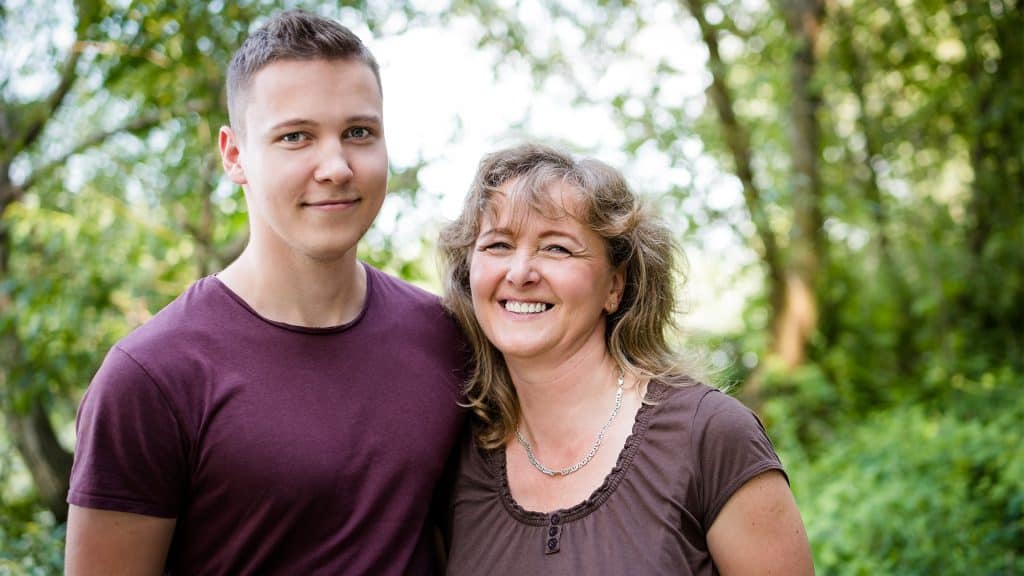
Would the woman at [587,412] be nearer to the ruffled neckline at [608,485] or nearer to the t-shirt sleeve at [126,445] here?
the ruffled neckline at [608,485]

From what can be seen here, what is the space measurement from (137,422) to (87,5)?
2.63 meters

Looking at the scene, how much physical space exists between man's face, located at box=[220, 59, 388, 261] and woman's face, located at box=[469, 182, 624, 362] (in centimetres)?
34

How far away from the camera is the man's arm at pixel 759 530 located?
6.59 ft

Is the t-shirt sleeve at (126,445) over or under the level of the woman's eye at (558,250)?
under

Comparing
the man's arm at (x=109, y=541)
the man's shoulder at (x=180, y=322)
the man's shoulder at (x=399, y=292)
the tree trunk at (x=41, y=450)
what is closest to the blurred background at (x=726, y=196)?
the tree trunk at (x=41, y=450)

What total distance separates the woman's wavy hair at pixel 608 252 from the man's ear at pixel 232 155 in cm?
56

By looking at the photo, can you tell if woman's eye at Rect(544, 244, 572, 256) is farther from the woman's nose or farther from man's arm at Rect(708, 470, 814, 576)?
man's arm at Rect(708, 470, 814, 576)

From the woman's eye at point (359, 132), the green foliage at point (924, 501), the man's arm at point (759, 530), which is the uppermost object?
the woman's eye at point (359, 132)

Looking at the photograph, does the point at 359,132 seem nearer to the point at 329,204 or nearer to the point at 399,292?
the point at 329,204

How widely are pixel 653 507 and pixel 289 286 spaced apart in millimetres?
926

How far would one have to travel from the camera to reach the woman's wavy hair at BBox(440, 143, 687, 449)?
2.28 m

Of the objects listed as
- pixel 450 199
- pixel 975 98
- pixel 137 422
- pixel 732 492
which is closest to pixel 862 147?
pixel 975 98

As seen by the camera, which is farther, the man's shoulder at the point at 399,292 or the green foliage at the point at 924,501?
the green foliage at the point at 924,501

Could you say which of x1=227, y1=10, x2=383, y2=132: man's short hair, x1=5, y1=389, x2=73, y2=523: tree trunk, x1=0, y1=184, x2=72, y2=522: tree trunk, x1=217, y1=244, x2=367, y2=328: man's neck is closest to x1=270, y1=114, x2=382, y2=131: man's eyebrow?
x1=227, y1=10, x2=383, y2=132: man's short hair
